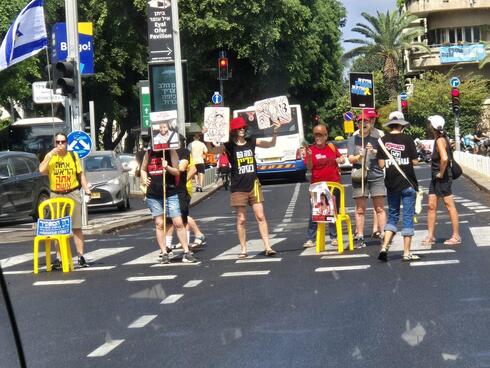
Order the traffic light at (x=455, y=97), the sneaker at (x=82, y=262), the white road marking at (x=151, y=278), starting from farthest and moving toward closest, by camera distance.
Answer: the traffic light at (x=455, y=97) < the sneaker at (x=82, y=262) < the white road marking at (x=151, y=278)

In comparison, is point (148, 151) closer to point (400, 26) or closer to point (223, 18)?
point (223, 18)

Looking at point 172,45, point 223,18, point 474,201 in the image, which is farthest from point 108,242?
point 223,18

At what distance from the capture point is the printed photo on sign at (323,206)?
13586 millimetres

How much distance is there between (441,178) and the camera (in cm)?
1369

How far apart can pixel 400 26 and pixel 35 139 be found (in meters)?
41.1

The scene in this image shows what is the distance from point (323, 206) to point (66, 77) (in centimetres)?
757

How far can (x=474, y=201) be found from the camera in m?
22.5

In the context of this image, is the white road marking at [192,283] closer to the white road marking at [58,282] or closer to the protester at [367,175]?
the white road marking at [58,282]

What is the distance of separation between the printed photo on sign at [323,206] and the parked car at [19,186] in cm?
1027

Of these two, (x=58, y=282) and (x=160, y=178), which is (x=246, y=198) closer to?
(x=160, y=178)

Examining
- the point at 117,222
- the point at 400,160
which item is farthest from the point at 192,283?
the point at 117,222

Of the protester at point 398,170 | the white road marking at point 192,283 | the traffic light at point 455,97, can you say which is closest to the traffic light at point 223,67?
the traffic light at point 455,97

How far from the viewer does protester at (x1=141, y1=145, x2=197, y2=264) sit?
13.3 m

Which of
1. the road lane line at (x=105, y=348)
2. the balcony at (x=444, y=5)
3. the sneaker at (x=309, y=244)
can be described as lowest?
the sneaker at (x=309, y=244)
